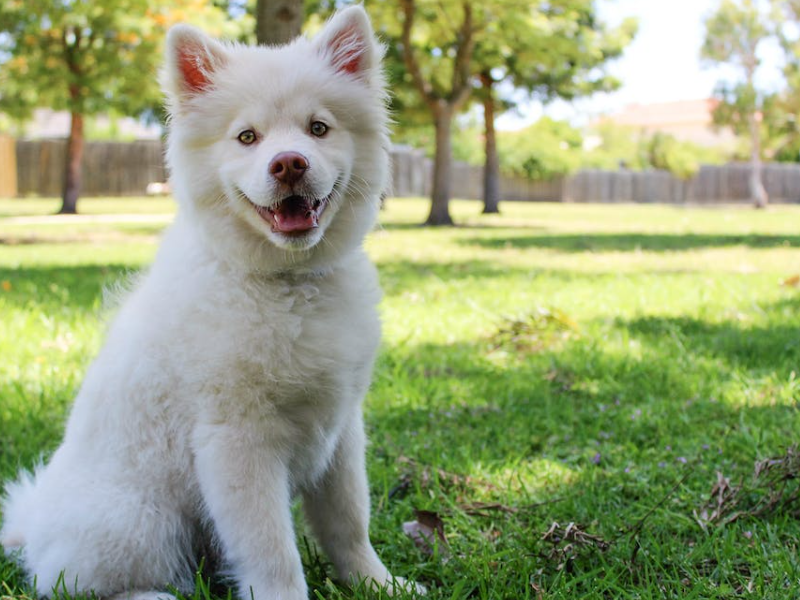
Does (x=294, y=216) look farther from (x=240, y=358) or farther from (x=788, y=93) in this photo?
(x=788, y=93)

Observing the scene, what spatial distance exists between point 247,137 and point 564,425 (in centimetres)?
209

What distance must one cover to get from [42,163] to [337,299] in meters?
29.5

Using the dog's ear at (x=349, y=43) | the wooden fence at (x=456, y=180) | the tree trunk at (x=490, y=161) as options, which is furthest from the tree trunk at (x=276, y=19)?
the wooden fence at (x=456, y=180)

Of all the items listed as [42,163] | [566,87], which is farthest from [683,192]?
[42,163]

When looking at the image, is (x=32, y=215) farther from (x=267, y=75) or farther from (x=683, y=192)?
(x=683, y=192)

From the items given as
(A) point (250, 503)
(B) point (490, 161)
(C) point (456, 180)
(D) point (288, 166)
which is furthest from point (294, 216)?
(C) point (456, 180)

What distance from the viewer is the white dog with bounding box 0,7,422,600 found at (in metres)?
1.99

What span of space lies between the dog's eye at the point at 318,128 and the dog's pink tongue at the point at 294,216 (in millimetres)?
209

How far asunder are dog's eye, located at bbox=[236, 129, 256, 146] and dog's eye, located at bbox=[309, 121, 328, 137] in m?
0.15

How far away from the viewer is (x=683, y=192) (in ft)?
131

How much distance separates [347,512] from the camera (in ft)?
7.68

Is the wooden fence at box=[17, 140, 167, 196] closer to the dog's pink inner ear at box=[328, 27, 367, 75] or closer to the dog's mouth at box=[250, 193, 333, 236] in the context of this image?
the dog's pink inner ear at box=[328, 27, 367, 75]

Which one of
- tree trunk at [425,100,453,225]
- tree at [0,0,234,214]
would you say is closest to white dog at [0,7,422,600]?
tree at [0,0,234,214]

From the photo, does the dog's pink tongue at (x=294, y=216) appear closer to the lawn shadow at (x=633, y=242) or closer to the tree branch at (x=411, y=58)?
the lawn shadow at (x=633, y=242)
